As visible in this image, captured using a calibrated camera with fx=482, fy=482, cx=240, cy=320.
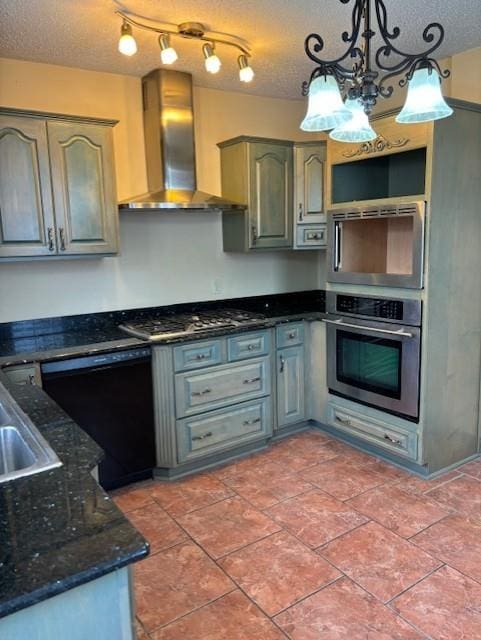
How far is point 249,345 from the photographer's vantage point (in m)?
3.22

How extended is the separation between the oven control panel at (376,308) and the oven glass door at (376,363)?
45mm

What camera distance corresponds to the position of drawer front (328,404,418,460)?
9.77 feet

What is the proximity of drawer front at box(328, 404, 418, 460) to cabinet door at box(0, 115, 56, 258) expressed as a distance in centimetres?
225

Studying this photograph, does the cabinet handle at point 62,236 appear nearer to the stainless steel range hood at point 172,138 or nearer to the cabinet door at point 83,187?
the cabinet door at point 83,187

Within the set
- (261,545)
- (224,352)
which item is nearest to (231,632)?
(261,545)

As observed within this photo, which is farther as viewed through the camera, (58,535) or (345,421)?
(345,421)

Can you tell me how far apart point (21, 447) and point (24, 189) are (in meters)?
1.69

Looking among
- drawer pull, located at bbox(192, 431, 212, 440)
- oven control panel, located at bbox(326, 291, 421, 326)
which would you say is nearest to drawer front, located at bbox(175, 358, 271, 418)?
drawer pull, located at bbox(192, 431, 212, 440)

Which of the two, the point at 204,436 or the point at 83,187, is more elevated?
the point at 83,187

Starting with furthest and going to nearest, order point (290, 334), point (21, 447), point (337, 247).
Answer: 1. point (290, 334)
2. point (337, 247)
3. point (21, 447)

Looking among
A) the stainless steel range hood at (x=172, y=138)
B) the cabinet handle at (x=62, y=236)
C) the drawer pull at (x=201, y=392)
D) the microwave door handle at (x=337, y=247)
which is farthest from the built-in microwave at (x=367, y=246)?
the cabinet handle at (x=62, y=236)

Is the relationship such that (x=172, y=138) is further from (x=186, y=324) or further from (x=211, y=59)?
(x=186, y=324)

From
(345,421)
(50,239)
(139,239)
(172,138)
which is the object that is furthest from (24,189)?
(345,421)

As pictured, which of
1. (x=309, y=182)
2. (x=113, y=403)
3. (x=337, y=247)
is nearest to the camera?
(x=113, y=403)
